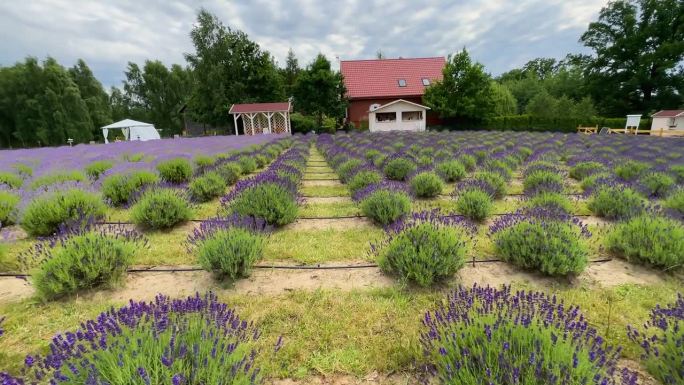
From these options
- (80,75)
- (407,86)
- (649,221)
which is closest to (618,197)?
(649,221)

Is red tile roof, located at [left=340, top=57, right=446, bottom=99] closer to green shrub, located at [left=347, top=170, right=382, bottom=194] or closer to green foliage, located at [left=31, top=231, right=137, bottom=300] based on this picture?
green shrub, located at [left=347, top=170, right=382, bottom=194]

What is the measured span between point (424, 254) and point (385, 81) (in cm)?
3642

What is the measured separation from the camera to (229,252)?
112 inches

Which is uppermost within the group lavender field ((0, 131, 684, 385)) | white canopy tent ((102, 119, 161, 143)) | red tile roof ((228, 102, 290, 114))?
red tile roof ((228, 102, 290, 114))

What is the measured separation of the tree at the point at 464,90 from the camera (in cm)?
2966

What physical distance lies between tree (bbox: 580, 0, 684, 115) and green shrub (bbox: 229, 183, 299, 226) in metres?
49.3

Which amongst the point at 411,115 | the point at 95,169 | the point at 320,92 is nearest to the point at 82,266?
the point at 95,169

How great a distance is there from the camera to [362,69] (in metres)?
37.6

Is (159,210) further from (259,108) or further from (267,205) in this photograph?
(259,108)

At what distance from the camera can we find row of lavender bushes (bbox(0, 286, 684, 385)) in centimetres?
128

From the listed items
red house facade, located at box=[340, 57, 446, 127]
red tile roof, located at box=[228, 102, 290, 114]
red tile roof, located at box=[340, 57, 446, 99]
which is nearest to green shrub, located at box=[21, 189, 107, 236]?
red tile roof, located at box=[228, 102, 290, 114]

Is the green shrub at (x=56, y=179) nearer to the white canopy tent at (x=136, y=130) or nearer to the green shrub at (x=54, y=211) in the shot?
the green shrub at (x=54, y=211)

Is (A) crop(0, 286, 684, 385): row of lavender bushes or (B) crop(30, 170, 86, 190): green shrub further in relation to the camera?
(B) crop(30, 170, 86, 190): green shrub

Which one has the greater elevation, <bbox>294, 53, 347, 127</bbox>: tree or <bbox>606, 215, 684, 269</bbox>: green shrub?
<bbox>294, 53, 347, 127</bbox>: tree
